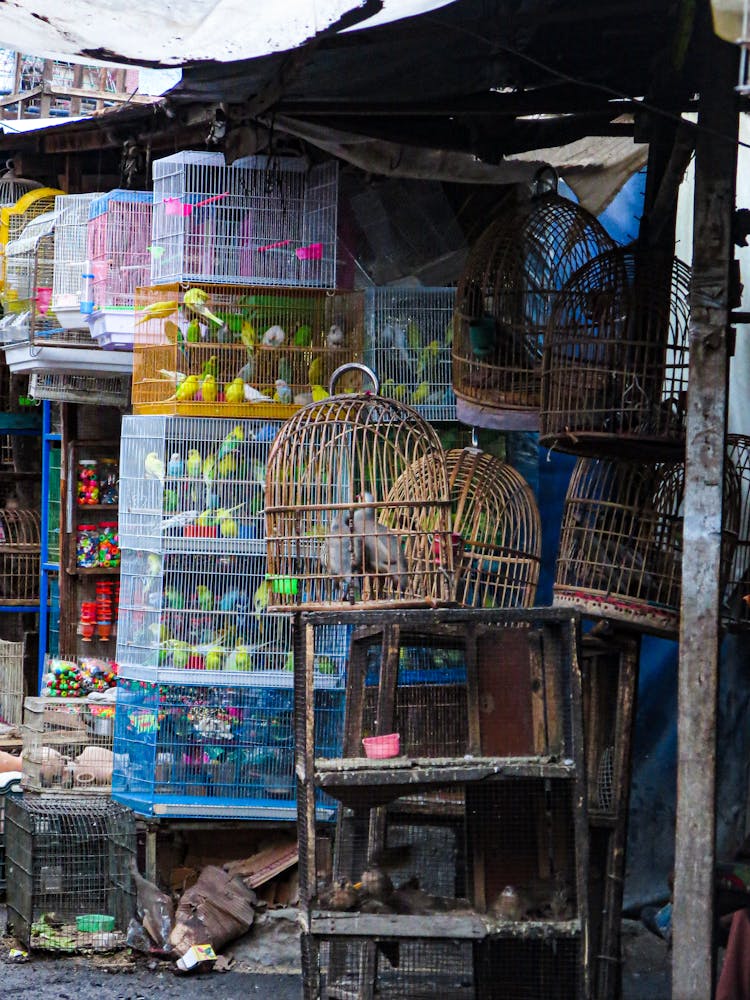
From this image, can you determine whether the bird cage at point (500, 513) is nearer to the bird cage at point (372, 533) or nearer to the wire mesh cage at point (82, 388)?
the bird cage at point (372, 533)

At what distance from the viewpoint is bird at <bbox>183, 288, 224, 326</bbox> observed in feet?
24.8

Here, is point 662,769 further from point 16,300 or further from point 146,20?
point 16,300

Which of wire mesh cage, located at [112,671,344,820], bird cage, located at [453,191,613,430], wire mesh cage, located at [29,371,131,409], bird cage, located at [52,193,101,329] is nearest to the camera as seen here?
bird cage, located at [453,191,613,430]

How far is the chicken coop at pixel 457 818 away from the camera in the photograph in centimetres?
469

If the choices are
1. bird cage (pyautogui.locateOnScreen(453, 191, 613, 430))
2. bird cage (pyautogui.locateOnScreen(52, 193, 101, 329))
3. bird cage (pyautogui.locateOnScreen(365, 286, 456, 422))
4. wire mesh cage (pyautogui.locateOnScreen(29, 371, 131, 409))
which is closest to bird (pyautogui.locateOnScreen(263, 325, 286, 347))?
bird cage (pyautogui.locateOnScreen(365, 286, 456, 422))

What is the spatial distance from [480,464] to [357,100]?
1.65 meters

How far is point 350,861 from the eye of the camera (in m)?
5.57

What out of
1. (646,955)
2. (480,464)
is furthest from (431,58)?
(646,955)

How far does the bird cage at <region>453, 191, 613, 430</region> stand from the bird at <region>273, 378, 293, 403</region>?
135 cm

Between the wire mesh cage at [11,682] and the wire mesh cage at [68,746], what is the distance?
3.66 metres

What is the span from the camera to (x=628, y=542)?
219 inches

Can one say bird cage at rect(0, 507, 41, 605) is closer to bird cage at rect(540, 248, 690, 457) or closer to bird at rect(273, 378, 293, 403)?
bird at rect(273, 378, 293, 403)

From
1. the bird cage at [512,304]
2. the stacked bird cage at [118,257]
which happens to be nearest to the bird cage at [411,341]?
the bird cage at [512,304]

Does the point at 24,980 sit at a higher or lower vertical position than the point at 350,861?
lower
